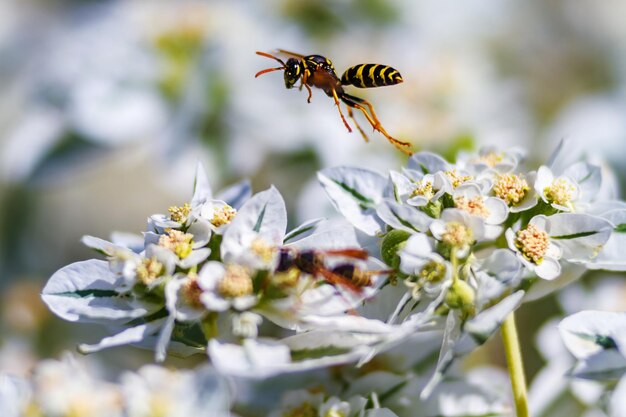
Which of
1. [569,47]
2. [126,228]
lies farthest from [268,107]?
[569,47]

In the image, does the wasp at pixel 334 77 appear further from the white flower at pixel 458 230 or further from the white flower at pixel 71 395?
the white flower at pixel 71 395

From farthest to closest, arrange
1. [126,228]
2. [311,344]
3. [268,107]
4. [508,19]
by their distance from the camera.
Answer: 1. [508,19]
2. [126,228]
3. [268,107]
4. [311,344]

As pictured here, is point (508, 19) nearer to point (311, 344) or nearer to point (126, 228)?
point (126, 228)

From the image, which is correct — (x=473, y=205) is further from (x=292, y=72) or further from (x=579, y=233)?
(x=292, y=72)

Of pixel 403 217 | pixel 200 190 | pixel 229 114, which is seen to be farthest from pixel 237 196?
pixel 229 114

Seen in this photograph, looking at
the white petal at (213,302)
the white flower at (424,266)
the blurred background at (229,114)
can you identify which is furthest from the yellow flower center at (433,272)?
the blurred background at (229,114)
